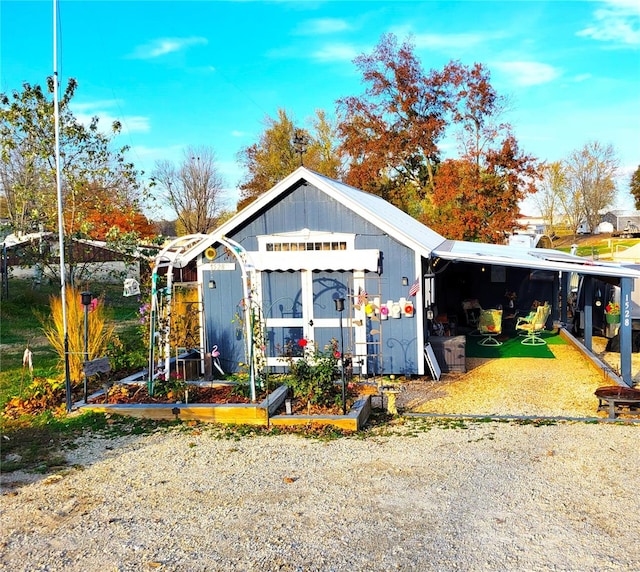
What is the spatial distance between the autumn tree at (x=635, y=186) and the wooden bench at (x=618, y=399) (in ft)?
150

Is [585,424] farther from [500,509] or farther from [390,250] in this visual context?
[390,250]

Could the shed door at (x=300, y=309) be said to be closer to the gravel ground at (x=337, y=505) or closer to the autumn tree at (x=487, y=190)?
the gravel ground at (x=337, y=505)

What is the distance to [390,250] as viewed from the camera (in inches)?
396

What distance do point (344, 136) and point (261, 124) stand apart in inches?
422

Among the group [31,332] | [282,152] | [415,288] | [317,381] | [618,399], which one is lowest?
[618,399]

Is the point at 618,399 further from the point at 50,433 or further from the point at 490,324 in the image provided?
the point at 50,433

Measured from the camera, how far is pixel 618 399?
7344mm

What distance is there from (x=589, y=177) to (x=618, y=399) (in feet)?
131

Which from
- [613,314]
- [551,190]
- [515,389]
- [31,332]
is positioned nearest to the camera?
[515,389]

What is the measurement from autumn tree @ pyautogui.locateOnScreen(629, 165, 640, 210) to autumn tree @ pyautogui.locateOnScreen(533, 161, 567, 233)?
9.77 metres

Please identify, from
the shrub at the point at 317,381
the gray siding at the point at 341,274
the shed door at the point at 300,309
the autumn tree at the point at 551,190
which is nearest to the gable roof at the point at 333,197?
the gray siding at the point at 341,274

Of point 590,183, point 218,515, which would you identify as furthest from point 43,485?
point 590,183

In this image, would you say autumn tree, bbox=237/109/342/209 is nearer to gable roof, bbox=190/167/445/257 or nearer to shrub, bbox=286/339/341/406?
gable roof, bbox=190/167/445/257

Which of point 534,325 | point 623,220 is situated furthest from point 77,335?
point 623,220
